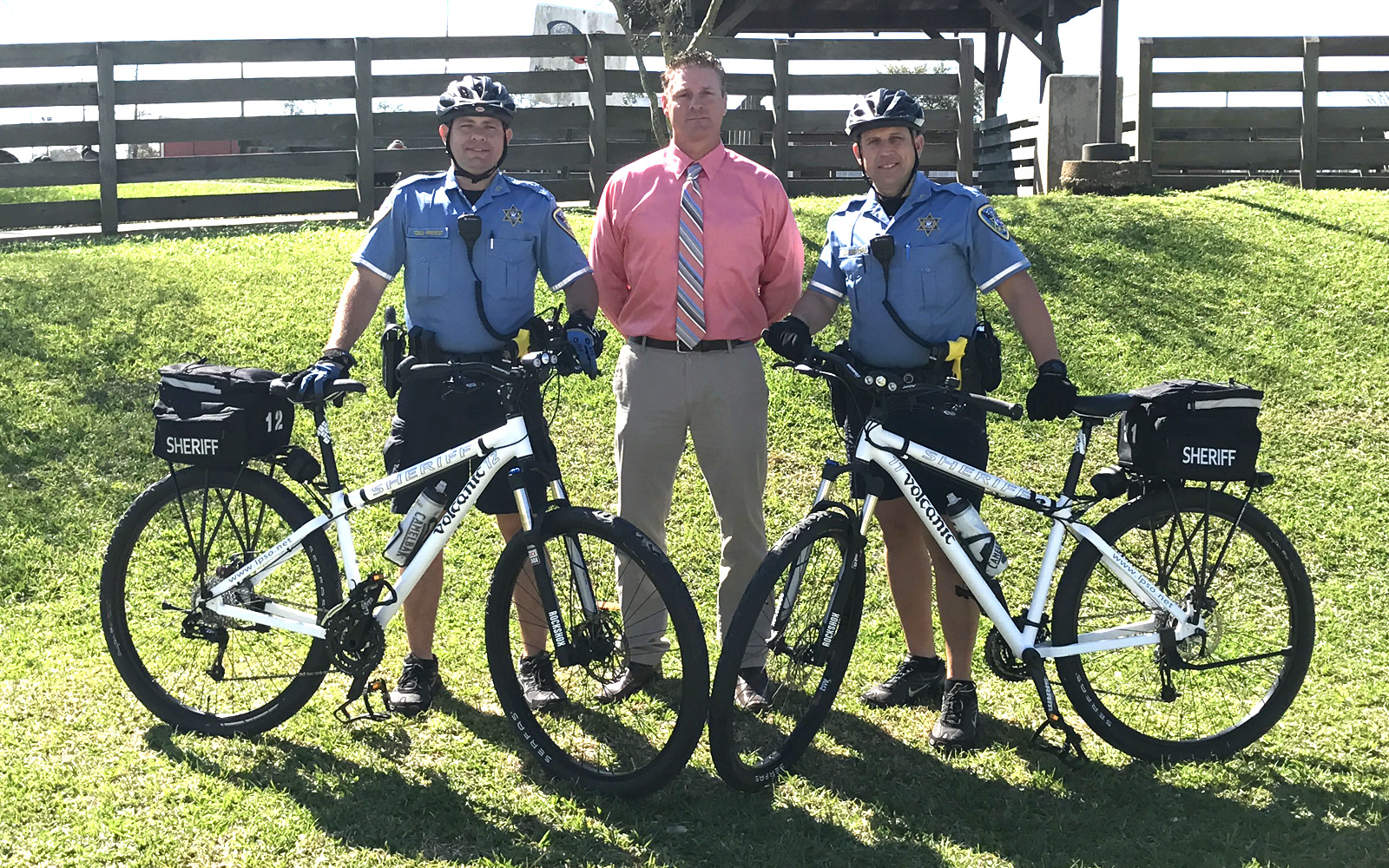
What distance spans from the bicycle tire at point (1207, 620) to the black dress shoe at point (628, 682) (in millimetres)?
1349

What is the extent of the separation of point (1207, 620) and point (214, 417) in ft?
10.4

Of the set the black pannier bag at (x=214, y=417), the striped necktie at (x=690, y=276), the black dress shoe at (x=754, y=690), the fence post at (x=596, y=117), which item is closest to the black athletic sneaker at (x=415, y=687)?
the black pannier bag at (x=214, y=417)

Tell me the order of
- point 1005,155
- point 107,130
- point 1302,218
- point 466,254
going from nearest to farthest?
1. point 466,254
2. point 1302,218
3. point 107,130
4. point 1005,155

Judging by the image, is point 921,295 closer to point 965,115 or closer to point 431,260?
point 431,260

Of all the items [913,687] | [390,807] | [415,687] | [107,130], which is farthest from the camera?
[107,130]

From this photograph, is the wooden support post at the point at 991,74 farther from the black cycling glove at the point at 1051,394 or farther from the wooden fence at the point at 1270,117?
the black cycling glove at the point at 1051,394

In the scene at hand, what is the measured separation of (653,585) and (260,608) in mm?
1310

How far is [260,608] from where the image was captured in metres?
→ 3.87

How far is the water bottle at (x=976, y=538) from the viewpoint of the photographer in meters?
3.77

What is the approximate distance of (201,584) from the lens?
12.8 ft

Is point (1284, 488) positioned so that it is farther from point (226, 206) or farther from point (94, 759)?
point (226, 206)

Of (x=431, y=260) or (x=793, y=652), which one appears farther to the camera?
(x=431, y=260)

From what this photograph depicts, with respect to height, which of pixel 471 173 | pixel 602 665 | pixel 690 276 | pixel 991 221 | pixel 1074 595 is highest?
pixel 471 173

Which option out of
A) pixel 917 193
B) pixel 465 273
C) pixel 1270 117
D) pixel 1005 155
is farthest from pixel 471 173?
pixel 1005 155
